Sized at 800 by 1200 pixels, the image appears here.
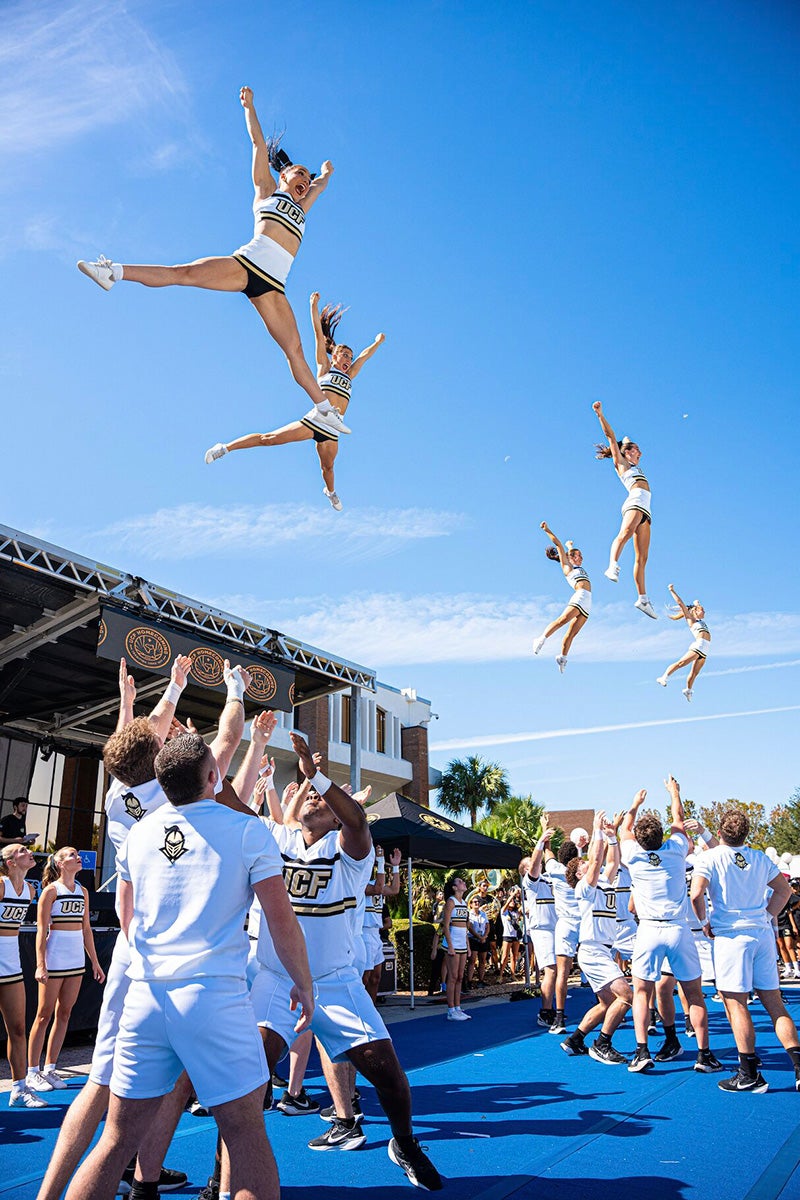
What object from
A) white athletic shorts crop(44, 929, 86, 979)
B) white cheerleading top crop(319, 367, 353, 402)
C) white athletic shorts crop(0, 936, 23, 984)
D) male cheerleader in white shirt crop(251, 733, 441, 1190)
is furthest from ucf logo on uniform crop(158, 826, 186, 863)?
white athletic shorts crop(44, 929, 86, 979)

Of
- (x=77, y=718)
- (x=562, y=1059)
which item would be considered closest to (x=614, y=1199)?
(x=562, y=1059)

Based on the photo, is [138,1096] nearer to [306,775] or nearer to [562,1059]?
[306,775]

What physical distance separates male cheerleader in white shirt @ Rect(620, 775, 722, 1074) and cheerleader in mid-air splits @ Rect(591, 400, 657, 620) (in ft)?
8.23

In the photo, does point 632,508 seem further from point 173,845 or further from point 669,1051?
point 173,845

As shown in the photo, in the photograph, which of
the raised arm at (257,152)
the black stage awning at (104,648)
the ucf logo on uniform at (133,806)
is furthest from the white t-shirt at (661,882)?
the black stage awning at (104,648)

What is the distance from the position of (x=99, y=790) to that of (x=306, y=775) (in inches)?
722

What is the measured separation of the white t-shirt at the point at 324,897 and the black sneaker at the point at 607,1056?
393 centimetres

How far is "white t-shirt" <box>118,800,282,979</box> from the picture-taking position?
2.70 m

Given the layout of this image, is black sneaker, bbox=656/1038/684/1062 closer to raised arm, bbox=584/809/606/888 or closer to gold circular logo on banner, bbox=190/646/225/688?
raised arm, bbox=584/809/606/888

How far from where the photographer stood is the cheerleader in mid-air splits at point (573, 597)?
8891 millimetres

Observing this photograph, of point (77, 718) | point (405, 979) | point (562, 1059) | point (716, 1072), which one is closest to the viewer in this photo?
point (716, 1072)

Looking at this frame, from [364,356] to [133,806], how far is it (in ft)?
13.1

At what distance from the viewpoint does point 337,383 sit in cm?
643

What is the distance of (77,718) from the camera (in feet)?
61.0
